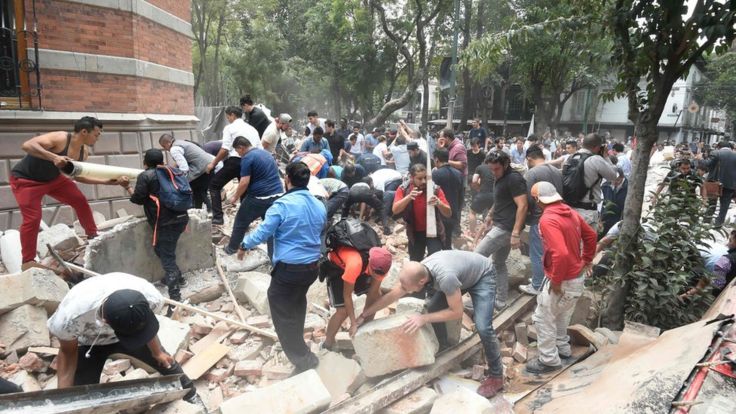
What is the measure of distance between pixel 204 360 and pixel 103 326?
5.15ft

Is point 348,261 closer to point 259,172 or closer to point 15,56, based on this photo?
point 259,172

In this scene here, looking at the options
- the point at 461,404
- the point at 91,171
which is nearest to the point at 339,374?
the point at 461,404

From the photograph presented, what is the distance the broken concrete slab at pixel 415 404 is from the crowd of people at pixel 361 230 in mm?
490

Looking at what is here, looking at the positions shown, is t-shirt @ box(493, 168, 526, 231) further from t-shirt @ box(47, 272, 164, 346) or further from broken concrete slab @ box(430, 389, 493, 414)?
t-shirt @ box(47, 272, 164, 346)

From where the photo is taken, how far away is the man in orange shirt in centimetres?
357

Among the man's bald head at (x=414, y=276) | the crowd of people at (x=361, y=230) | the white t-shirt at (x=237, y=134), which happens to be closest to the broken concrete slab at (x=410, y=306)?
the crowd of people at (x=361, y=230)

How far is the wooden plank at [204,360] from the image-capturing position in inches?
161

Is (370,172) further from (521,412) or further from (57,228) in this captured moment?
(521,412)

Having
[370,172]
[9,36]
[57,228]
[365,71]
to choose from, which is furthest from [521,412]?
[365,71]

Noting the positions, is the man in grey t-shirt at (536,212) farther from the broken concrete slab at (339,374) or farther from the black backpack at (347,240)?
the broken concrete slab at (339,374)

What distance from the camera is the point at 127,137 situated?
7.36 m

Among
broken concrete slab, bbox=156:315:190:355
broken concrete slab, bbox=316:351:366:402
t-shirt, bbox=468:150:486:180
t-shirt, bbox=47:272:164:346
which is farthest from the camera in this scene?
t-shirt, bbox=468:150:486:180

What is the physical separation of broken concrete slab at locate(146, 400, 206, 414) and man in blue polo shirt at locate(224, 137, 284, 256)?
270cm

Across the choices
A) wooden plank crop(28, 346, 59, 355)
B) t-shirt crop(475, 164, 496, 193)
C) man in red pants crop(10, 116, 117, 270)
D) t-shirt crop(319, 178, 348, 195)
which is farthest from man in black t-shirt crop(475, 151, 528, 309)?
man in red pants crop(10, 116, 117, 270)
